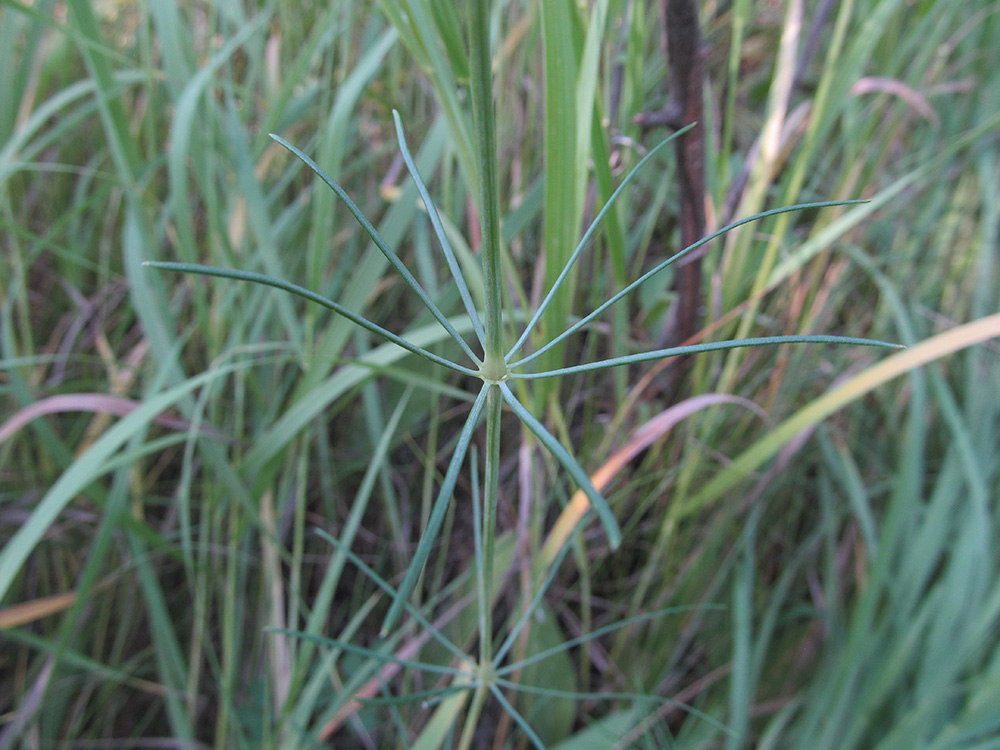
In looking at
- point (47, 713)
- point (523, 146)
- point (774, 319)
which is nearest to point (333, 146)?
point (523, 146)

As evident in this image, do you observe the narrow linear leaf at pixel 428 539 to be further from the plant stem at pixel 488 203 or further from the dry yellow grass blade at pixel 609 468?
the dry yellow grass blade at pixel 609 468

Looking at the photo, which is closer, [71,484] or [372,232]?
[372,232]

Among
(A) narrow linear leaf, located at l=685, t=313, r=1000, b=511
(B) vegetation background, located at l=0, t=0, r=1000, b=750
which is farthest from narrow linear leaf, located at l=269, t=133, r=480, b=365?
(A) narrow linear leaf, located at l=685, t=313, r=1000, b=511

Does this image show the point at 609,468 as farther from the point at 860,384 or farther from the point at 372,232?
the point at 372,232

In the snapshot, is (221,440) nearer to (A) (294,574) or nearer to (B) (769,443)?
(A) (294,574)

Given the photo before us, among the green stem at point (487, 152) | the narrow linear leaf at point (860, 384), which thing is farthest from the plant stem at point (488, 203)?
the narrow linear leaf at point (860, 384)

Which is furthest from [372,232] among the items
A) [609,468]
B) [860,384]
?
[860,384]

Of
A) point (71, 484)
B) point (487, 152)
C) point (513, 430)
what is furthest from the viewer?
point (513, 430)
